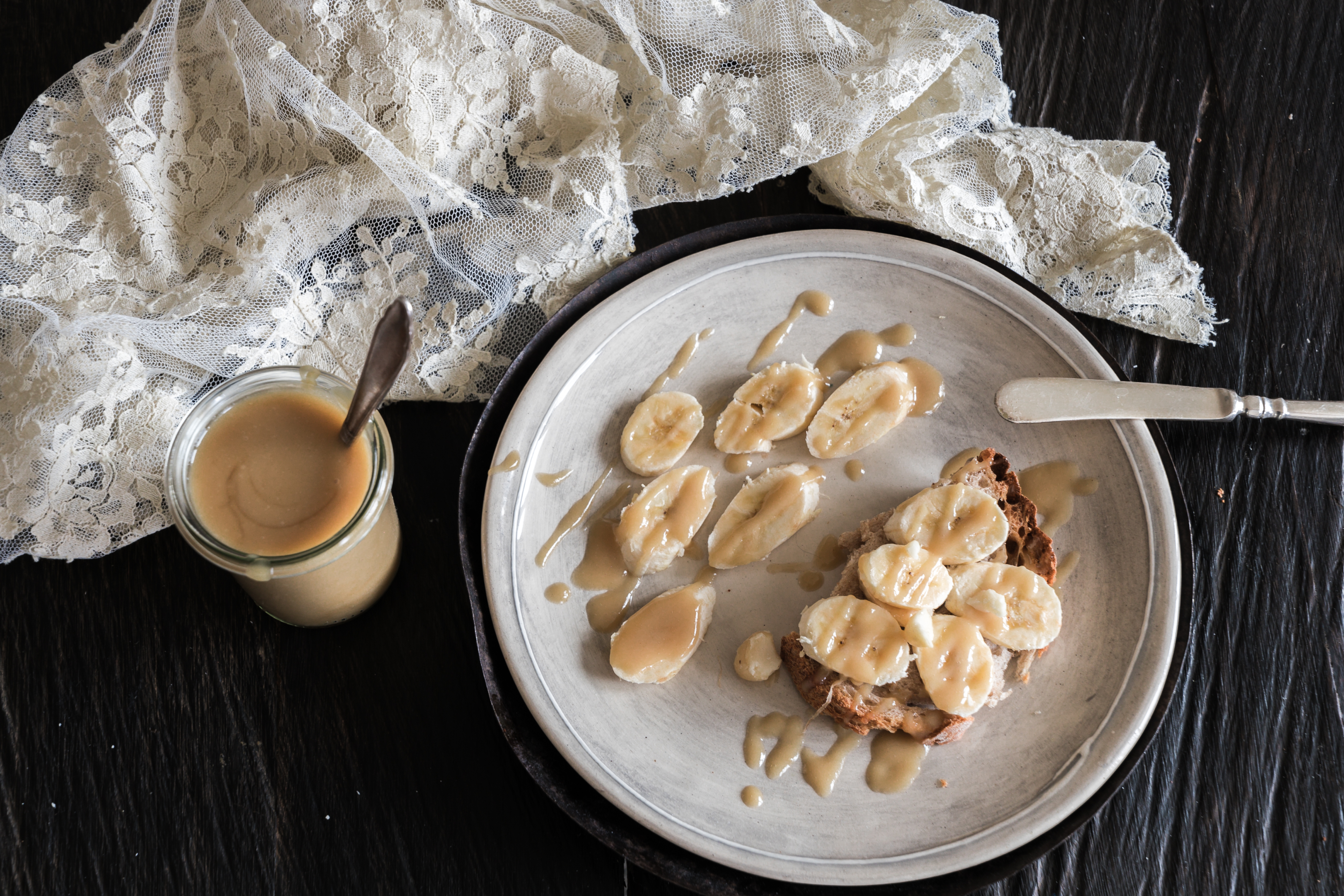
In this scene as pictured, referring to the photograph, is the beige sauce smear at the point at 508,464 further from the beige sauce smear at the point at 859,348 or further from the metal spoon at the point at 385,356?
the beige sauce smear at the point at 859,348

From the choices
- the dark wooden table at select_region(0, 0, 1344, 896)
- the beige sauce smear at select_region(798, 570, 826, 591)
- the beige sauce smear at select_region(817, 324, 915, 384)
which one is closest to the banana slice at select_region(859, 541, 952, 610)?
the beige sauce smear at select_region(798, 570, 826, 591)

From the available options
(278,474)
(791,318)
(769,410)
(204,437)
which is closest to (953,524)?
(769,410)

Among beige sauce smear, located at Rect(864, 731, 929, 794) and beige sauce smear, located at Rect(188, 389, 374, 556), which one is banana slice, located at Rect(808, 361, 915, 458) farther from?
beige sauce smear, located at Rect(188, 389, 374, 556)

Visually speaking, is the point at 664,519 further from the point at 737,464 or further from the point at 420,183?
the point at 420,183

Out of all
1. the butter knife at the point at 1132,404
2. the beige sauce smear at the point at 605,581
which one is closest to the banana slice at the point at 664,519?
the beige sauce smear at the point at 605,581

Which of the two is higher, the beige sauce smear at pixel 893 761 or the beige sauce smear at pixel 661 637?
the beige sauce smear at pixel 661 637

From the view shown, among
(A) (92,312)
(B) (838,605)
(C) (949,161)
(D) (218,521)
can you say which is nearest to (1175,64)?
(C) (949,161)

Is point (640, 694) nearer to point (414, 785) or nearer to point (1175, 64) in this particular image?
point (414, 785)
